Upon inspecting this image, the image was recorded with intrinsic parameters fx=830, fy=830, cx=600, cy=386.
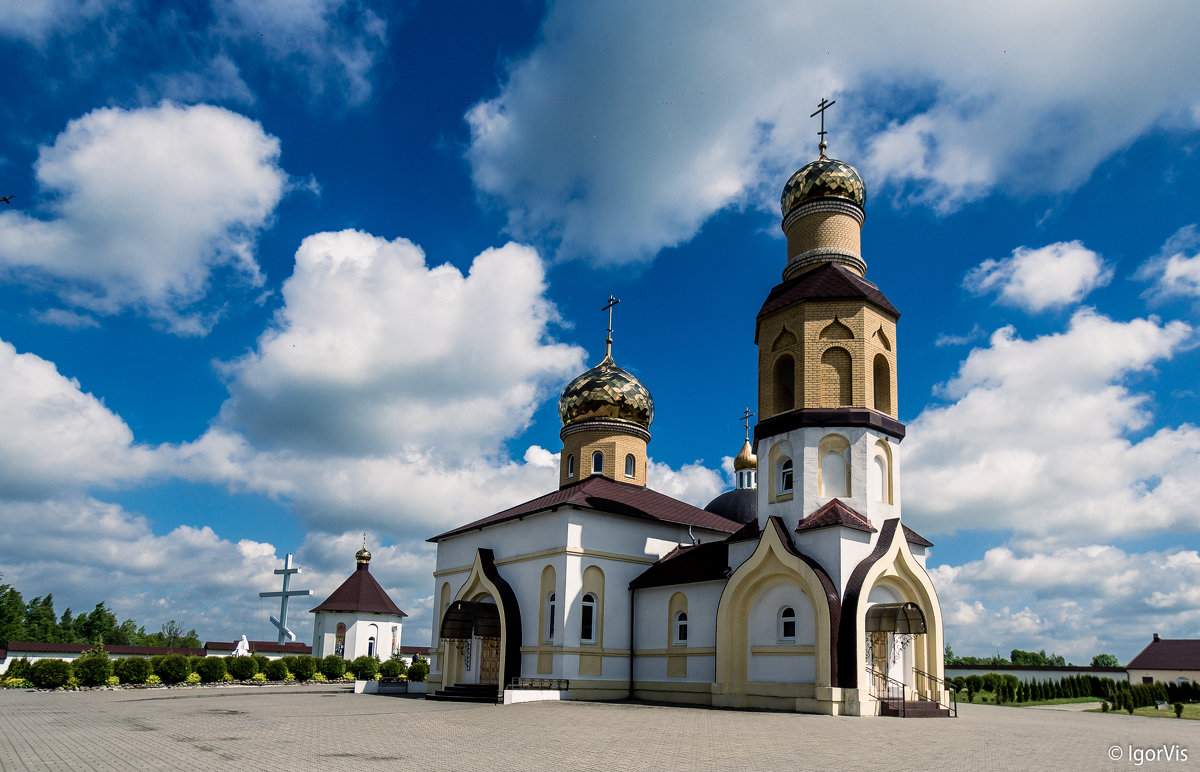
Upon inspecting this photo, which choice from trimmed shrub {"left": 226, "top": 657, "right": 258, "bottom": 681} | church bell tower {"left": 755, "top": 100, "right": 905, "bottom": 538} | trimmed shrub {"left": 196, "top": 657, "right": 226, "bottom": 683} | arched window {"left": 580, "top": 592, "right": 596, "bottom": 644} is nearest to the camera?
church bell tower {"left": 755, "top": 100, "right": 905, "bottom": 538}

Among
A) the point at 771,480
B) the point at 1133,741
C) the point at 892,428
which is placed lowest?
the point at 1133,741

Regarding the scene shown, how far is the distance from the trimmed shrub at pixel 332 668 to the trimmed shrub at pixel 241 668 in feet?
13.3

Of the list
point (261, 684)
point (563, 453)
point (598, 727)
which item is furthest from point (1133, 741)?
point (261, 684)

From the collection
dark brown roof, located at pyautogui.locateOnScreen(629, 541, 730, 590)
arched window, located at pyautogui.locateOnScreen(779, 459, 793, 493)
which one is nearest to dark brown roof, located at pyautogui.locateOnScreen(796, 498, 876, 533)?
arched window, located at pyautogui.locateOnScreen(779, 459, 793, 493)

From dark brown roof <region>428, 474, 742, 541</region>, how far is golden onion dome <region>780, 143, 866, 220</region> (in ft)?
31.3

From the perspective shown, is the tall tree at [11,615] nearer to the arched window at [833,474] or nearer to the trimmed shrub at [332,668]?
the trimmed shrub at [332,668]

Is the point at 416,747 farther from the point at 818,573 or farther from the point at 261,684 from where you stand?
the point at 261,684

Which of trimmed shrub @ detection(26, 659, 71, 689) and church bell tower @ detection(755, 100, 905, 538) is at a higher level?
church bell tower @ detection(755, 100, 905, 538)

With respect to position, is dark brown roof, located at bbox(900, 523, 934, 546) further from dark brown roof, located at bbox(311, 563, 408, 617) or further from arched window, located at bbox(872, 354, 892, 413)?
dark brown roof, located at bbox(311, 563, 408, 617)

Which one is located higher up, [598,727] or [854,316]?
[854,316]

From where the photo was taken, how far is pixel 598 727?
13438mm

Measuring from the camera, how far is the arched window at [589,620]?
2233 centimetres

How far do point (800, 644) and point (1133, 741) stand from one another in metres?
6.68

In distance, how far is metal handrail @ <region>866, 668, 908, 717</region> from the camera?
17.2 m
